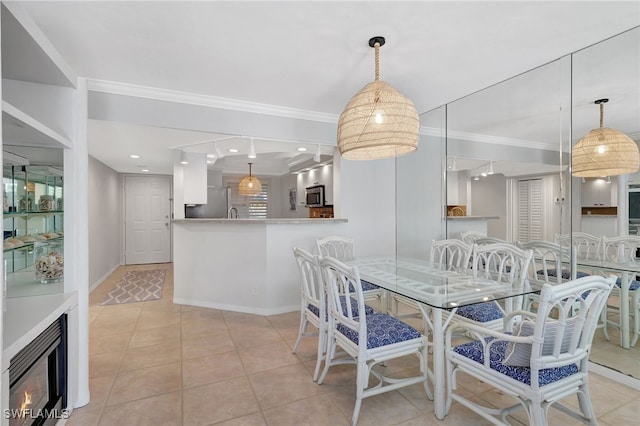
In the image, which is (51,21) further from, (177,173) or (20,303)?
(177,173)

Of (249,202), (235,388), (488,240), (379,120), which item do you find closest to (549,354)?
(379,120)

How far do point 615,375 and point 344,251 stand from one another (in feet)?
7.90

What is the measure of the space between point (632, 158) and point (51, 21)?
149 inches

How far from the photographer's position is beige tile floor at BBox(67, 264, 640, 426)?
6.07 ft

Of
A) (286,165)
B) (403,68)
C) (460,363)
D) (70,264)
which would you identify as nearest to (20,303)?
(70,264)

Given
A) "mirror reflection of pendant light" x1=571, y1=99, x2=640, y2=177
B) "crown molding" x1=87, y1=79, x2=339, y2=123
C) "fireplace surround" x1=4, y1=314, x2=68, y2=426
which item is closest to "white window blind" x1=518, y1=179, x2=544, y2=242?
"mirror reflection of pendant light" x1=571, y1=99, x2=640, y2=177

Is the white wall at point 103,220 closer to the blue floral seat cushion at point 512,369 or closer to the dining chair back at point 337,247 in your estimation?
the dining chair back at point 337,247

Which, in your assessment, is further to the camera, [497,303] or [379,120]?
[497,303]

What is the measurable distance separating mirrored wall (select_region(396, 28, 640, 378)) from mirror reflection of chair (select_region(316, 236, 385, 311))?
3.30ft

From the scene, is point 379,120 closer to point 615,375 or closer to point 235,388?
point 235,388

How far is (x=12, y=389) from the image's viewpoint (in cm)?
133

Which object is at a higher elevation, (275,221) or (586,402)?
(275,221)

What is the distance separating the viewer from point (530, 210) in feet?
9.62

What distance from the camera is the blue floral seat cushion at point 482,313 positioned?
87.9 inches
